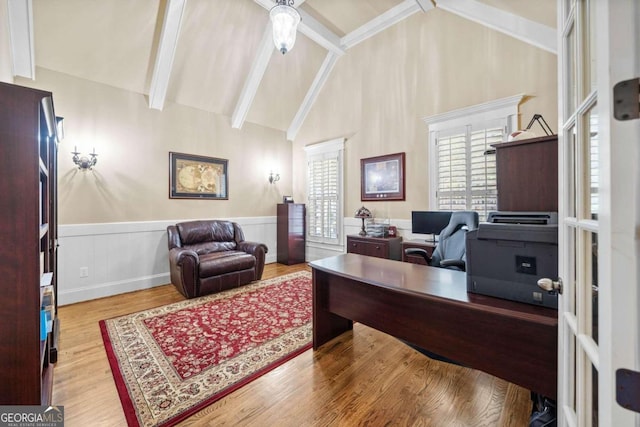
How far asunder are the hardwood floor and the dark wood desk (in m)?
0.32

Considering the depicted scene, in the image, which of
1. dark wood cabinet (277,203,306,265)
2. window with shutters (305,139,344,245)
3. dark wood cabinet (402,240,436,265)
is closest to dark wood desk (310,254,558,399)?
dark wood cabinet (402,240,436,265)

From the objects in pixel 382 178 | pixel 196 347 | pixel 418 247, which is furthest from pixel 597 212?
pixel 382 178

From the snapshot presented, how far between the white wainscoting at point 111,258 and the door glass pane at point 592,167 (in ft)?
11.0

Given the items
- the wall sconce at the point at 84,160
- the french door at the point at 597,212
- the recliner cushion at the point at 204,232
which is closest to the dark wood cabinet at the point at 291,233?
the recliner cushion at the point at 204,232

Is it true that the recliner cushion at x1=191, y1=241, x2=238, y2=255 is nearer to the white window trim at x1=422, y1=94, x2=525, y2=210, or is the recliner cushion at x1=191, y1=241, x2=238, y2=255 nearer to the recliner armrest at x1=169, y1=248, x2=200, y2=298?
the recliner armrest at x1=169, y1=248, x2=200, y2=298

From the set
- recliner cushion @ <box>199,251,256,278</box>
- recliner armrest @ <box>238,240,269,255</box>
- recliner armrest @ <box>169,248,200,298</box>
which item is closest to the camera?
recliner armrest @ <box>169,248,200,298</box>

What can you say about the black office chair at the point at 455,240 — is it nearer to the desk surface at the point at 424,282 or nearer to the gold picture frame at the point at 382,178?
the desk surface at the point at 424,282

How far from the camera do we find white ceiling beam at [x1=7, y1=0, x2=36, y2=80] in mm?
2725

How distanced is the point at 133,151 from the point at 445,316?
4.50 m

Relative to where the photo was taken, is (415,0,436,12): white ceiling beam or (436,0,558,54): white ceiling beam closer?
(436,0,558,54): white ceiling beam

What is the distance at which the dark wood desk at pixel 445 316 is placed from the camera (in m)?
1.24

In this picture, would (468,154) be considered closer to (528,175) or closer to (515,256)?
(528,175)

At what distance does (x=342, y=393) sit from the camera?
170 centimetres

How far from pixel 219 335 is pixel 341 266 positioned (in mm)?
1379
